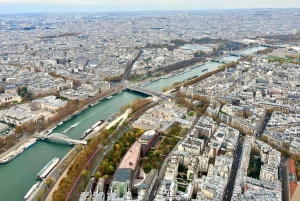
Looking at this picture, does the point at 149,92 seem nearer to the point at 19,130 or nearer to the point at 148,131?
the point at 148,131

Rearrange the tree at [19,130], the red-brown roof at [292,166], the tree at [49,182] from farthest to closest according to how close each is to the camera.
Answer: the tree at [19,130]
the red-brown roof at [292,166]
the tree at [49,182]

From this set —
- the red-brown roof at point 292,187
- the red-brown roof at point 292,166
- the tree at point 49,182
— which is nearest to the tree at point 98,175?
the tree at point 49,182

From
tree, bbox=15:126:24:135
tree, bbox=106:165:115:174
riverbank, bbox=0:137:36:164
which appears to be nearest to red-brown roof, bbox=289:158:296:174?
tree, bbox=106:165:115:174

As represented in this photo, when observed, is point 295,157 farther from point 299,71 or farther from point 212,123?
point 299,71

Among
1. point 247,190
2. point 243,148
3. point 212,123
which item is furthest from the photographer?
point 212,123

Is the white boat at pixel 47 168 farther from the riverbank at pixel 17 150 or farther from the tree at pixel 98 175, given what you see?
the tree at pixel 98 175

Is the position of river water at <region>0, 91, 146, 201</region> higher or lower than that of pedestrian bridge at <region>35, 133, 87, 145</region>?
lower

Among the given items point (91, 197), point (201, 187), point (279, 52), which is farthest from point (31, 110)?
point (279, 52)

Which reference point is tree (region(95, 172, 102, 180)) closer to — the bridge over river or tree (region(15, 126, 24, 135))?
tree (region(15, 126, 24, 135))
